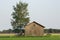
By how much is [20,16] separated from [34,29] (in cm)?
1156

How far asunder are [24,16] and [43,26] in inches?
529

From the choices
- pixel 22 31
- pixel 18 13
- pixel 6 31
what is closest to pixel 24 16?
pixel 18 13

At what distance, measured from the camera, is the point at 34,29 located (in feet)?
278

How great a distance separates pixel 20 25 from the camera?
9244 centimetres

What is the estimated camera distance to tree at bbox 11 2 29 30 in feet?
305

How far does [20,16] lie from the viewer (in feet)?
309

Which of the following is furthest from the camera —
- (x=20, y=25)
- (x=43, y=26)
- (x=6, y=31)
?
(x=6, y=31)

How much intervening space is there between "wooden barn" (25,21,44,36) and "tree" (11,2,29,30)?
335 inches

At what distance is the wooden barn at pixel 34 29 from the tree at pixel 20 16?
27.9 ft

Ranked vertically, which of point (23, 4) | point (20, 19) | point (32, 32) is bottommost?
point (32, 32)

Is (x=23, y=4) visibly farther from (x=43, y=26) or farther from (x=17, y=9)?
(x=43, y=26)

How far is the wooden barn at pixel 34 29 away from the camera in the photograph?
276 ft

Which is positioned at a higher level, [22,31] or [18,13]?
[18,13]

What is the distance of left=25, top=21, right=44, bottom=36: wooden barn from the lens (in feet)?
276
